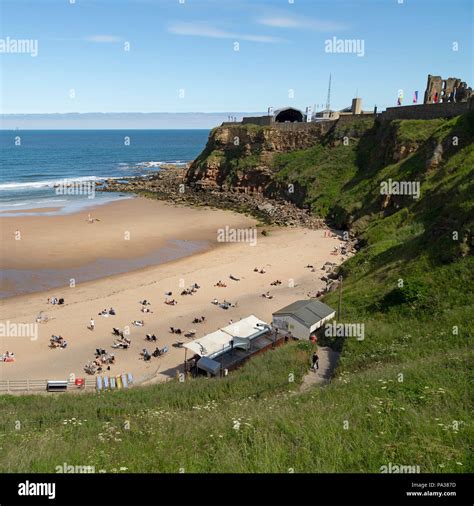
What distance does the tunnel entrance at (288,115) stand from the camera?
3167 inches

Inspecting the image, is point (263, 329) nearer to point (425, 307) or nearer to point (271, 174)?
point (425, 307)

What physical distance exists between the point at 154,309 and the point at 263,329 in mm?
9653

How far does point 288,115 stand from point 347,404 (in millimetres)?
77534

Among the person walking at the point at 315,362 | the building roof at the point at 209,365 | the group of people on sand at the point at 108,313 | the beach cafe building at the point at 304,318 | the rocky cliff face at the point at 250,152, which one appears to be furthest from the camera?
the rocky cliff face at the point at 250,152

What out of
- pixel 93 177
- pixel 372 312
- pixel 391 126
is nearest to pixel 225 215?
pixel 391 126

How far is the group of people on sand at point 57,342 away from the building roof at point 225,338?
308 inches

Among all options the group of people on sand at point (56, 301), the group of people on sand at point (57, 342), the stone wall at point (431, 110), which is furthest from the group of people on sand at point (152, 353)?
the stone wall at point (431, 110)

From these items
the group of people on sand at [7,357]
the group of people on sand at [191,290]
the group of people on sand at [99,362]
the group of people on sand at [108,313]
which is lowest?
the group of people on sand at [7,357]

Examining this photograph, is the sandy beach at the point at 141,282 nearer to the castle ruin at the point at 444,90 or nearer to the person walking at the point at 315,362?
the person walking at the point at 315,362

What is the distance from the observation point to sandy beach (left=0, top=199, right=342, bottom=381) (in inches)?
910

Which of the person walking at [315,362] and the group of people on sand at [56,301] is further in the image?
the group of people on sand at [56,301]

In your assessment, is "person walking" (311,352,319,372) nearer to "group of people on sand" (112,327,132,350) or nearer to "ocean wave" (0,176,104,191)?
"group of people on sand" (112,327,132,350)

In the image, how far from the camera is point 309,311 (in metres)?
22.4

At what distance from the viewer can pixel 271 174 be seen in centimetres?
6862
